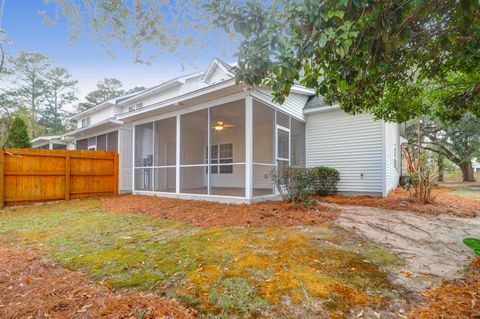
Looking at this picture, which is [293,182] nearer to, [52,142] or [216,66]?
[216,66]

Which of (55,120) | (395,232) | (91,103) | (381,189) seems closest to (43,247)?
(395,232)

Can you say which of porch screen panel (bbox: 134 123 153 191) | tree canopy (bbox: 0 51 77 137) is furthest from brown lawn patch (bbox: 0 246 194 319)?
tree canopy (bbox: 0 51 77 137)

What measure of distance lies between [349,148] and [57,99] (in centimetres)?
3008

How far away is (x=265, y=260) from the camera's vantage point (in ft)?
9.32

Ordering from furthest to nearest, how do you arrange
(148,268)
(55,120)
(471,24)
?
(55,120) < (148,268) < (471,24)

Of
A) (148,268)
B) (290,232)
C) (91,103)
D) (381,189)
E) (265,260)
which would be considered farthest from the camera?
(91,103)

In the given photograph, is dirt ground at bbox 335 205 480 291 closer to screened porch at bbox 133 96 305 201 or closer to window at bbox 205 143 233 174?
screened porch at bbox 133 96 305 201

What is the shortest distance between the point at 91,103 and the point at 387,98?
34.9 metres

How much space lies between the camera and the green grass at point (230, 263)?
2.02 m

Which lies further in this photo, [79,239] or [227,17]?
[79,239]

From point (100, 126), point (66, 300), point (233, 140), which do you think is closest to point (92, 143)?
point (100, 126)

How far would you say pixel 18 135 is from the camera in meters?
10.1

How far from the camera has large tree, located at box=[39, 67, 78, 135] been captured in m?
23.6

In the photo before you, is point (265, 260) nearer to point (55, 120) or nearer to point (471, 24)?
point (471, 24)
